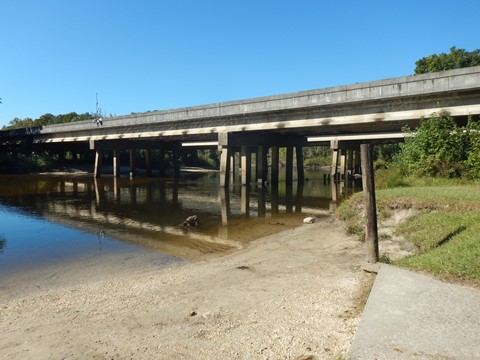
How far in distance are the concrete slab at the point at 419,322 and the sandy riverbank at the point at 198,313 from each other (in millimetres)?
430

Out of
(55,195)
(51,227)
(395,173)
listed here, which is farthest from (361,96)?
(55,195)

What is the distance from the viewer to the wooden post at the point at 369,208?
7.12 m

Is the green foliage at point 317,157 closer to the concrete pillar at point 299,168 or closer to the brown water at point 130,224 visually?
the concrete pillar at point 299,168

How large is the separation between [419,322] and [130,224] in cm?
1263

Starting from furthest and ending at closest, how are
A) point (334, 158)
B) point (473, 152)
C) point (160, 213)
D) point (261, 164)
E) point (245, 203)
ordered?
point (334, 158) → point (261, 164) → point (245, 203) → point (160, 213) → point (473, 152)

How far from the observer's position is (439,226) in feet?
27.4

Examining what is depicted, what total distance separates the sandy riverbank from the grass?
1375 mm

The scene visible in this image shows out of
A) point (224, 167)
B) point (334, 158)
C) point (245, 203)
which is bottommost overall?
point (245, 203)

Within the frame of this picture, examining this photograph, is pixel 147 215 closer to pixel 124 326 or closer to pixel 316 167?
pixel 124 326

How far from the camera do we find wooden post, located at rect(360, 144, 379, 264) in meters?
7.12

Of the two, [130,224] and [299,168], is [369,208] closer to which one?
[130,224]

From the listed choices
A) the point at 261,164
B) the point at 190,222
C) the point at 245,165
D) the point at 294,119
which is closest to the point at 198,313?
the point at 190,222

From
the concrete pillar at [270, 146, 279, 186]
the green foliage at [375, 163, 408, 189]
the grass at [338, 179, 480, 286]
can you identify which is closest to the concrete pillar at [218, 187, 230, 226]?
the grass at [338, 179, 480, 286]

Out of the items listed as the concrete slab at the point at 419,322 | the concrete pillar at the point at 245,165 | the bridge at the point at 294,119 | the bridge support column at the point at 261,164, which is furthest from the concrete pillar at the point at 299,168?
the concrete slab at the point at 419,322
